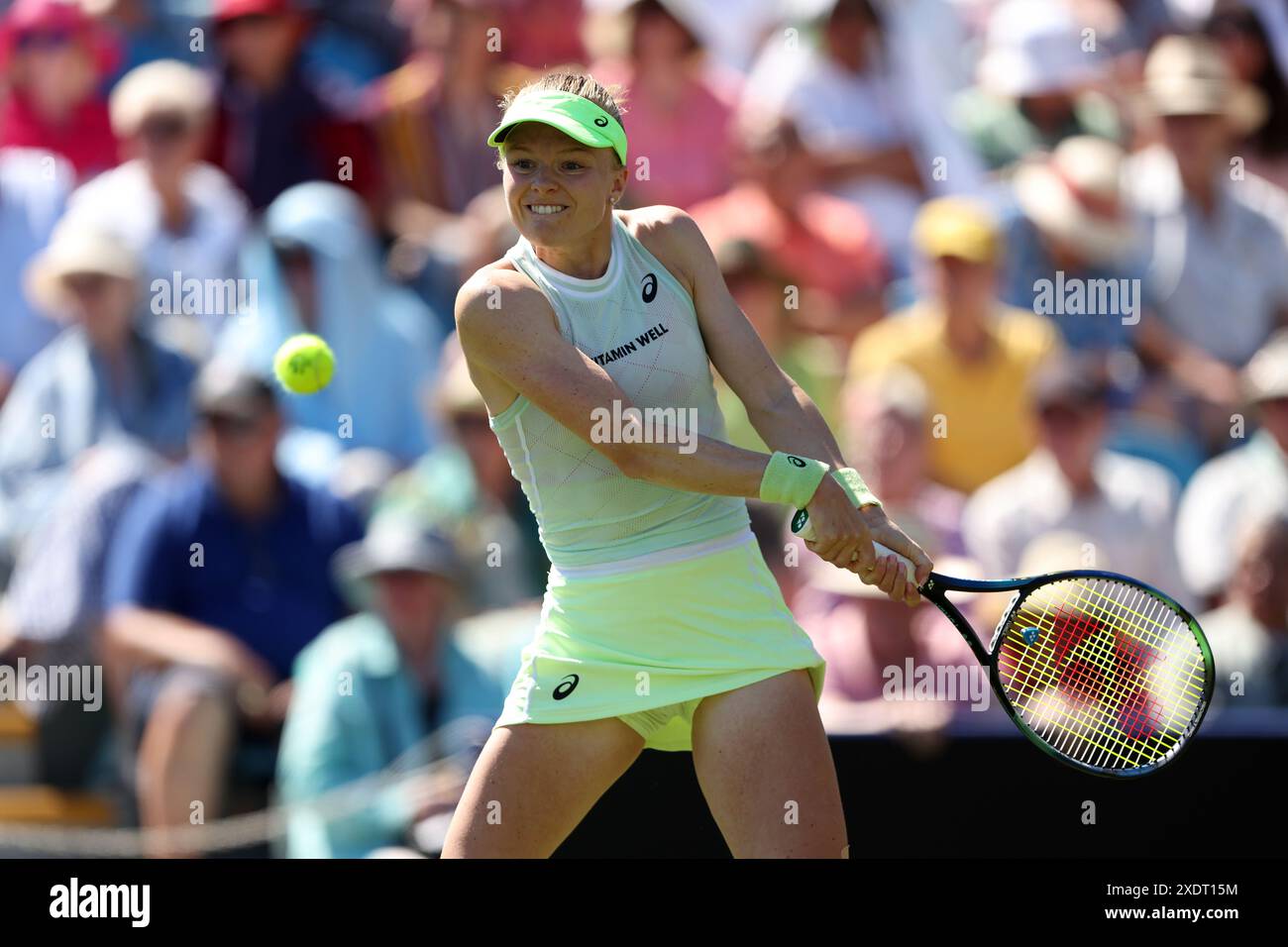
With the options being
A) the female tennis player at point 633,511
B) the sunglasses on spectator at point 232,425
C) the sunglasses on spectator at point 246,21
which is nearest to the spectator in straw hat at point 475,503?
the sunglasses on spectator at point 232,425

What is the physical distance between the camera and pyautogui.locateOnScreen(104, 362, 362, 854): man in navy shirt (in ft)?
18.6

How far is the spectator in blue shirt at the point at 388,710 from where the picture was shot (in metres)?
5.50

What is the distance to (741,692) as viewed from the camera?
352cm

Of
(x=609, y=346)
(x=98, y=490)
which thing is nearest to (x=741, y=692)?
(x=609, y=346)

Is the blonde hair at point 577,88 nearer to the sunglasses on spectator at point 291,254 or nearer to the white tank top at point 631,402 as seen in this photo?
the white tank top at point 631,402

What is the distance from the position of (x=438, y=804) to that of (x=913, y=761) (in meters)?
1.32

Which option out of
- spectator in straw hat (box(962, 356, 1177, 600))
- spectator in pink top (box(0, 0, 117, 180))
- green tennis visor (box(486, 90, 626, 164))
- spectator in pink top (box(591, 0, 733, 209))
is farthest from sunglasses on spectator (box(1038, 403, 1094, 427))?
spectator in pink top (box(0, 0, 117, 180))

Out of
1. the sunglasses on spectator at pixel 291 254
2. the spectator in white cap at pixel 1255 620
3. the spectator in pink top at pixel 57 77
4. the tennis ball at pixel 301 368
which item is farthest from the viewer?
the spectator in pink top at pixel 57 77

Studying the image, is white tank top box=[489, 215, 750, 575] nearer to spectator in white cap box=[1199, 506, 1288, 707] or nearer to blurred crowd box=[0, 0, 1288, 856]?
blurred crowd box=[0, 0, 1288, 856]

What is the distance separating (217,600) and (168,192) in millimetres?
1365

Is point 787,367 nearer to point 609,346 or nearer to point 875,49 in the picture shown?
point 875,49

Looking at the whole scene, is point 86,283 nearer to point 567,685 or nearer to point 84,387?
point 84,387

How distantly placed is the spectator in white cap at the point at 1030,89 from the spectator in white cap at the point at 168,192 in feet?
7.66

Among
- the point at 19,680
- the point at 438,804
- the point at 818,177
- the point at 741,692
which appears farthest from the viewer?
the point at 818,177
